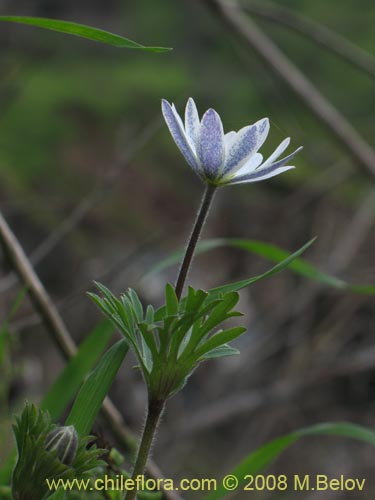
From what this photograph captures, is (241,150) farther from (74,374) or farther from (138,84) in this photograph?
(138,84)

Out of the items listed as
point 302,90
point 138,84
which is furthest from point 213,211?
point 302,90

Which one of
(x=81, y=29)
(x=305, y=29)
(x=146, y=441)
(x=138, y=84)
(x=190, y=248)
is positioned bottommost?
(x=146, y=441)

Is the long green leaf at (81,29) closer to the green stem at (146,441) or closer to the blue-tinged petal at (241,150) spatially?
the blue-tinged petal at (241,150)

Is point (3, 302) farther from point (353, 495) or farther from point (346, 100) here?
point (346, 100)

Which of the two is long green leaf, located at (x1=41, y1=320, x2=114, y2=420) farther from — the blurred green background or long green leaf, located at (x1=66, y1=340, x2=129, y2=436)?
the blurred green background

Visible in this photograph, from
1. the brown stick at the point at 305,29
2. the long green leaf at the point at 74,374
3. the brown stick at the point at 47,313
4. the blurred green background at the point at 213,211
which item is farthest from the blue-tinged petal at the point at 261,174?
the blurred green background at the point at 213,211
